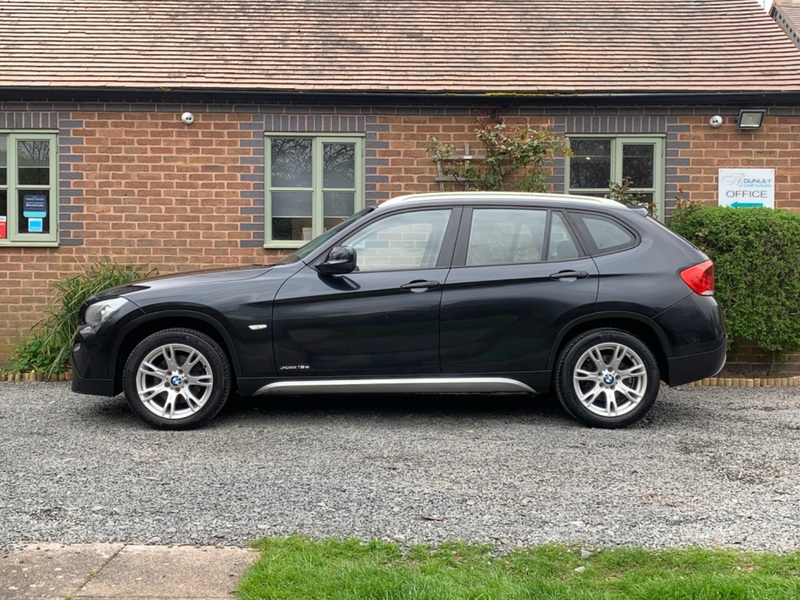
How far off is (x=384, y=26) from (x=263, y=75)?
7.84 ft

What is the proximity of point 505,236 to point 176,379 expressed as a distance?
2673mm

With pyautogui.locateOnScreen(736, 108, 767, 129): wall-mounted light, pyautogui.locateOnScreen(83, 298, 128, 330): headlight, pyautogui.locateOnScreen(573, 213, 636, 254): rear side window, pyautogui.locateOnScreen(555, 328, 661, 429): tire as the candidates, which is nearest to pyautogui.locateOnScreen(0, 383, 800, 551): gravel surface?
pyautogui.locateOnScreen(555, 328, 661, 429): tire

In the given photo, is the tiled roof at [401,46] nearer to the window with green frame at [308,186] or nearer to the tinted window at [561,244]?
the window with green frame at [308,186]

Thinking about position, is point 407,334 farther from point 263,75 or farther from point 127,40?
point 127,40

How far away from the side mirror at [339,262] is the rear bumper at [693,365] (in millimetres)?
2464

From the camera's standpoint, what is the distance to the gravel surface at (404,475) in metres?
3.82

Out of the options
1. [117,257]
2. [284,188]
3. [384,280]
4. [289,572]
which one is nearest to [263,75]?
[284,188]

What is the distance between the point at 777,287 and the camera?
8.23 metres

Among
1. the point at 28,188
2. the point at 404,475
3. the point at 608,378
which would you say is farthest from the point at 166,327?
the point at 28,188

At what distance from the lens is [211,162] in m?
9.68

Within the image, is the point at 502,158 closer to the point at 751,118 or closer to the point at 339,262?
the point at 751,118

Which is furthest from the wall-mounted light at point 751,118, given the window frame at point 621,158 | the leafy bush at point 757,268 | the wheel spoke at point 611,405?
the wheel spoke at point 611,405

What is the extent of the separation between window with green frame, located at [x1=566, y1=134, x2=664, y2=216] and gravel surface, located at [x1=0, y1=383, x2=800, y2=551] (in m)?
3.55

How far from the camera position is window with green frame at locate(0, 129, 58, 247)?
31.5 feet
